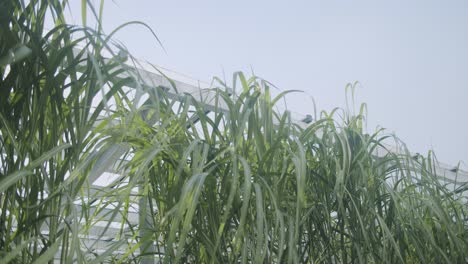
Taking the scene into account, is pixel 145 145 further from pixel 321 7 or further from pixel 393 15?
pixel 393 15

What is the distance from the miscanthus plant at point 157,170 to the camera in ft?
2.69

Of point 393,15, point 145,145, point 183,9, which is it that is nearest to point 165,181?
point 145,145

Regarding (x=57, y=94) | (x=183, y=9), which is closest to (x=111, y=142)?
(x=57, y=94)

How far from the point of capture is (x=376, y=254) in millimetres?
1293

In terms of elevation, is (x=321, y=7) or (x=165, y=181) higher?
(x=321, y=7)

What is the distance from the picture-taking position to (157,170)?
109 cm

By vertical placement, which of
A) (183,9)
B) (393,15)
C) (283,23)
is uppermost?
(393,15)

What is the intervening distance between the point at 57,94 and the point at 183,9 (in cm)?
308

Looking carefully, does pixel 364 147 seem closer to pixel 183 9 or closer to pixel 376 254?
pixel 376 254

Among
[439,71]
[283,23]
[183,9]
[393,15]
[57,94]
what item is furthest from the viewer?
[439,71]

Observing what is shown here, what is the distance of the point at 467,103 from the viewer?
5.98m

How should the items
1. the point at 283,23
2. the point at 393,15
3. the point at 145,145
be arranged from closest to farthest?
the point at 145,145 → the point at 283,23 → the point at 393,15

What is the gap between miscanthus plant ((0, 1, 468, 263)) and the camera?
2.69ft

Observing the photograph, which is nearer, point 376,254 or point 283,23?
point 376,254
